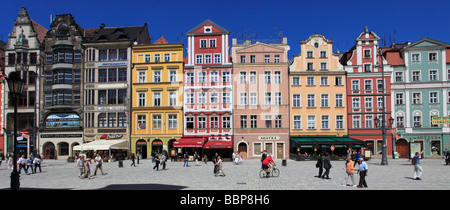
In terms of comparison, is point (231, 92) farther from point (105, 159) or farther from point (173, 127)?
point (105, 159)

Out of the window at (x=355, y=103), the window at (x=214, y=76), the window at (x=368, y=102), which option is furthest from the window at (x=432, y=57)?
the window at (x=214, y=76)

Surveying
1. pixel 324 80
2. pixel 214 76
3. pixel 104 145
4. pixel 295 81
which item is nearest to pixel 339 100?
pixel 324 80

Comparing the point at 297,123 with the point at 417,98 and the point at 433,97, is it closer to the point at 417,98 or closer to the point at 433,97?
the point at 417,98

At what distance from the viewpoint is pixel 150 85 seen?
46062mm

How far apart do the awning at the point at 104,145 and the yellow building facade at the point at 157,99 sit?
256 cm

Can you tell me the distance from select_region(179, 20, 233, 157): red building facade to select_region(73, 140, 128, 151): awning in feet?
24.6

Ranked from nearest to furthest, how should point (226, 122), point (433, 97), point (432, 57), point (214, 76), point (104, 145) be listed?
1. point (104, 145)
2. point (433, 97)
3. point (432, 57)
4. point (226, 122)
5. point (214, 76)

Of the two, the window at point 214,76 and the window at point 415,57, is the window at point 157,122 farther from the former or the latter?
the window at point 415,57

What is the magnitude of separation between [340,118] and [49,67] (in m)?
37.7

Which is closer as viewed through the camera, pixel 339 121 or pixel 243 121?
pixel 339 121

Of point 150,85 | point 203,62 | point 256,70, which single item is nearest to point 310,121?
point 256,70

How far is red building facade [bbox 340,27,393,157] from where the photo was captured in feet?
145

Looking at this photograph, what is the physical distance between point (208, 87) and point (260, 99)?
663cm

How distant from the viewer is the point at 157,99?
1813 inches
